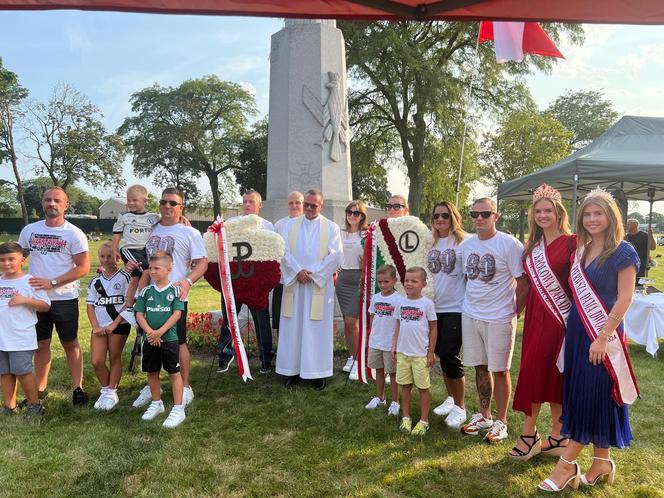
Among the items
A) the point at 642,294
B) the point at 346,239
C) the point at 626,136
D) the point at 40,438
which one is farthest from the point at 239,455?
the point at 626,136

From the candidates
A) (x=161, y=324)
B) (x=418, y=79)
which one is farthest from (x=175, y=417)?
(x=418, y=79)

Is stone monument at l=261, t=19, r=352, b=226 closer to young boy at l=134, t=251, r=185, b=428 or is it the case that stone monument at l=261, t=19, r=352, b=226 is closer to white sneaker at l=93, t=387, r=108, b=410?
young boy at l=134, t=251, r=185, b=428

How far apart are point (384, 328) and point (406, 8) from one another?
3.41 metres

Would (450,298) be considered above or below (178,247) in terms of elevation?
below

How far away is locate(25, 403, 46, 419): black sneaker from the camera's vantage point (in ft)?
14.7

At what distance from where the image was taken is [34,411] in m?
4.51

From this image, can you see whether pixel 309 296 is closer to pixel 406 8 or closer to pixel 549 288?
pixel 549 288

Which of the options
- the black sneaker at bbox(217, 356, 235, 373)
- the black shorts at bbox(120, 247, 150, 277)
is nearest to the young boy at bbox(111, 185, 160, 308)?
the black shorts at bbox(120, 247, 150, 277)

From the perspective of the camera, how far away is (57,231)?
4.68 meters

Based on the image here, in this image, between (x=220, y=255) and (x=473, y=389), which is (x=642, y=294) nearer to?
(x=473, y=389)

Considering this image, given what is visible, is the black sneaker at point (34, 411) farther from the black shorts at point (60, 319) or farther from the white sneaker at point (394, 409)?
the white sneaker at point (394, 409)

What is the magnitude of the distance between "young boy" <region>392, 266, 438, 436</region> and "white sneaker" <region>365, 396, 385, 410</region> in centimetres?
51

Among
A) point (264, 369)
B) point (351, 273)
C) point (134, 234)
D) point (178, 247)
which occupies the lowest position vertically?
point (264, 369)

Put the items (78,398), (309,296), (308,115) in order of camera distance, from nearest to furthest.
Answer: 1. (78,398)
2. (309,296)
3. (308,115)
